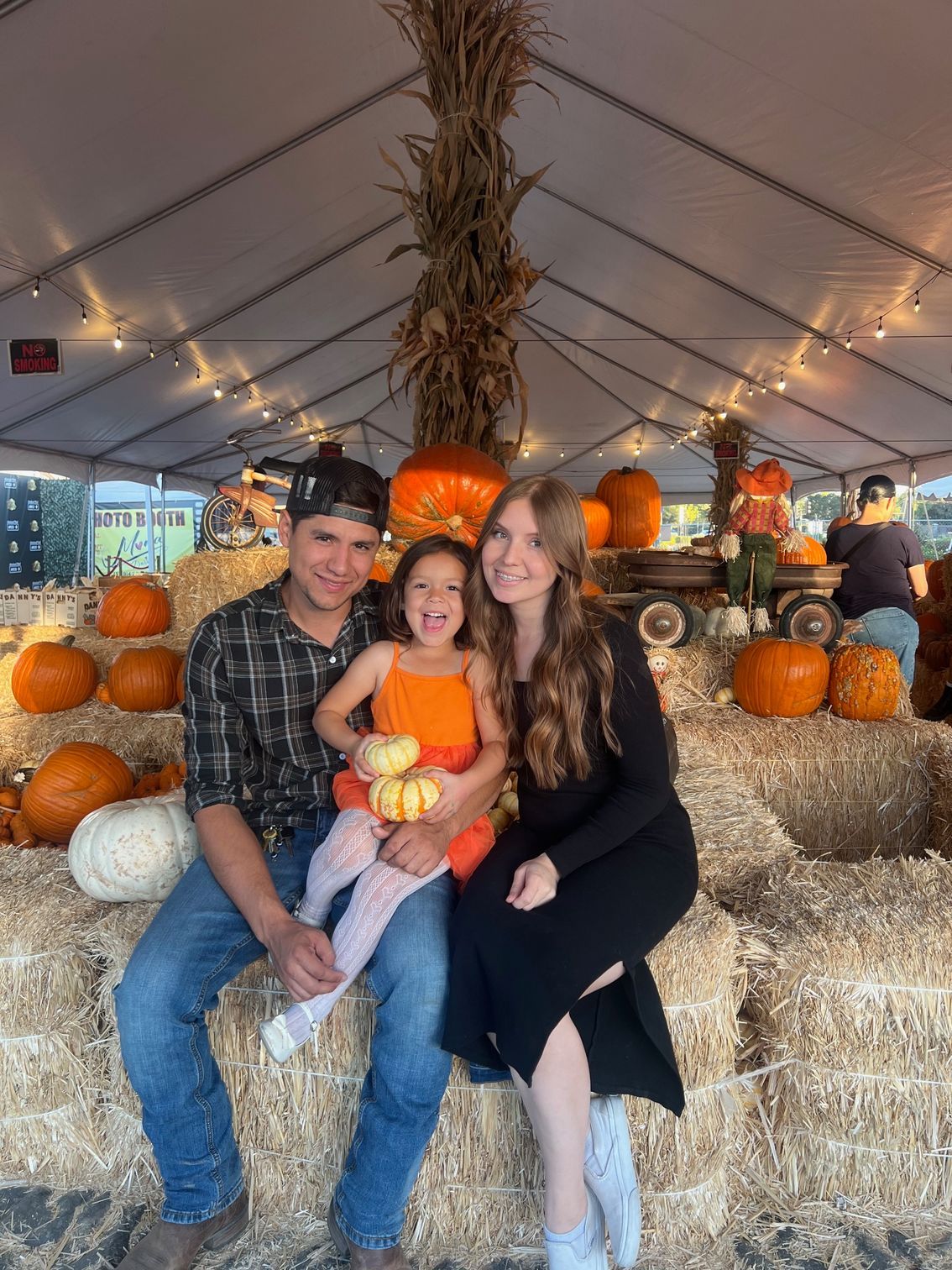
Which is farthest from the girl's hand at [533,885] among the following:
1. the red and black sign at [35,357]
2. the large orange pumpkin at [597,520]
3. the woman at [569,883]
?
the red and black sign at [35,357]

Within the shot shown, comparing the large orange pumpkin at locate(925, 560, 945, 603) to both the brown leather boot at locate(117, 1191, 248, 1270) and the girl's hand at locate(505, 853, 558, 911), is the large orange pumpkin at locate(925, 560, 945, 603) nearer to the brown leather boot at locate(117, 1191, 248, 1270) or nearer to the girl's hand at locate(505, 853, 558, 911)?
the girl's hand at locate(505, 853, 558, 911)

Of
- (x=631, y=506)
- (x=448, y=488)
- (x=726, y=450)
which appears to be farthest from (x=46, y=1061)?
(x=726, y=450)

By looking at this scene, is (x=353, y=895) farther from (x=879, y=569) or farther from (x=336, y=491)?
(x=879, y=569)

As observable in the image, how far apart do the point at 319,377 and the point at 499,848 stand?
10273mm

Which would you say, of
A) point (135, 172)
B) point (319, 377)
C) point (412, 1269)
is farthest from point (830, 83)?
point (319, 377)

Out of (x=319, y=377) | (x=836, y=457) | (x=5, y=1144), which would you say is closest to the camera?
(x=5, y=1144)

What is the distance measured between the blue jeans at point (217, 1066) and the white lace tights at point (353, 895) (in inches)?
1.7

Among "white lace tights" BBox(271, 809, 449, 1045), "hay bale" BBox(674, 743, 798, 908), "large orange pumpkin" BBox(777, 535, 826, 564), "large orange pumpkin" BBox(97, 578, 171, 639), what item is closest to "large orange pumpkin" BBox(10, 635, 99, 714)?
"large orange pumpkin" BBox(97, 578, 171, 639)

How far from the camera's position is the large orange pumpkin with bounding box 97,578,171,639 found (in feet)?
14.5

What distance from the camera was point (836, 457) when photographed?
42.2 ft

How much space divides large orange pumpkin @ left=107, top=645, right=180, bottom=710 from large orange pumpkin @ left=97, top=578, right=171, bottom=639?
69 cm

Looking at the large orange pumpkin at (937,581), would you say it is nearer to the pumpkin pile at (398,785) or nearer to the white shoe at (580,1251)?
the pumpkin pile at (398,785)

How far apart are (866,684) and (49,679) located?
152 inches

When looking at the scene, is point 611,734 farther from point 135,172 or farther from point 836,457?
point 836,457
